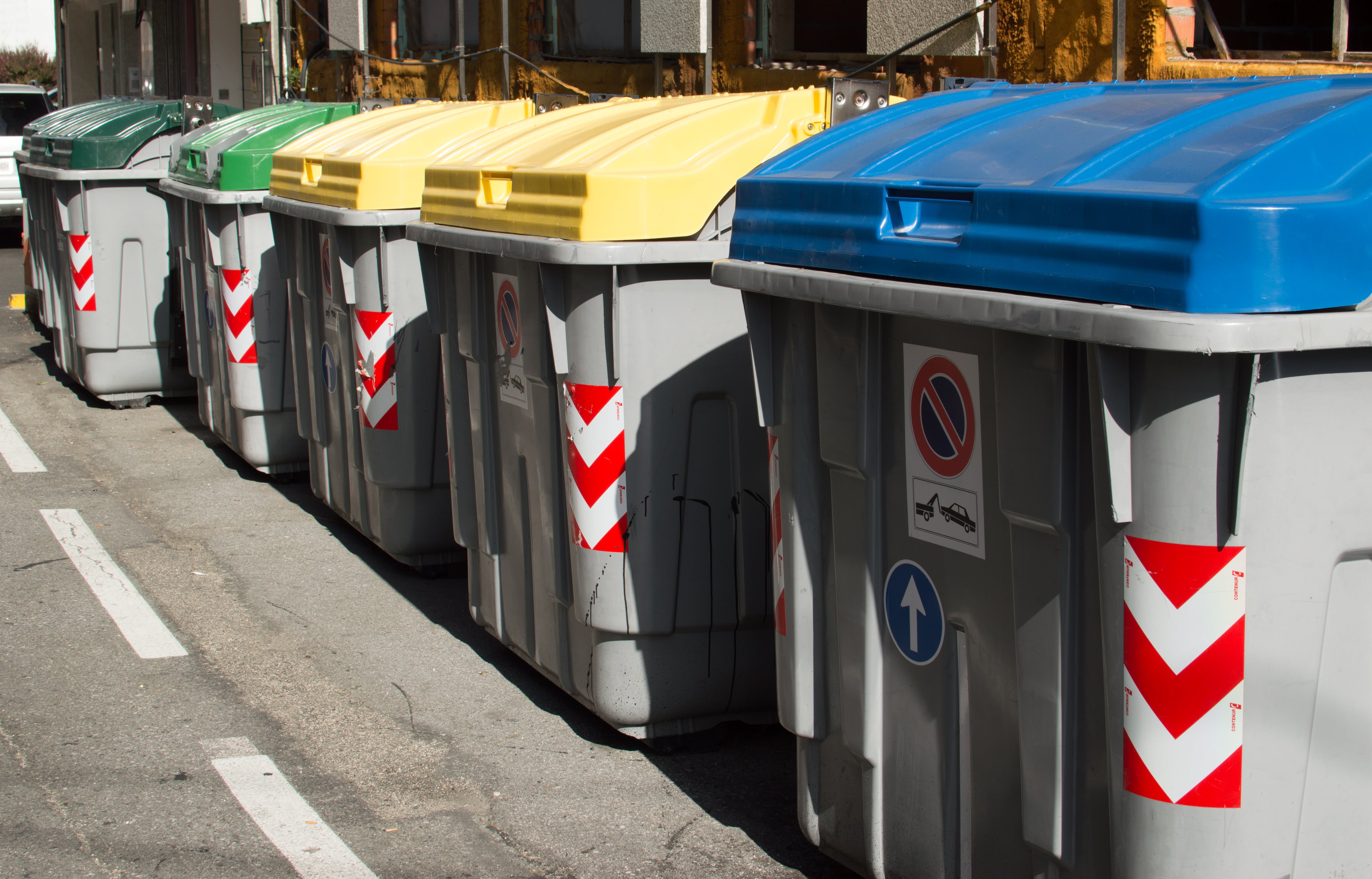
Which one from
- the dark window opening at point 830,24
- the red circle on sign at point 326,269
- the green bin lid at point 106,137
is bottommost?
the red circle on sign at point 326,269

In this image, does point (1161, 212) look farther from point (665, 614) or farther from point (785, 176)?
point (665, 614)

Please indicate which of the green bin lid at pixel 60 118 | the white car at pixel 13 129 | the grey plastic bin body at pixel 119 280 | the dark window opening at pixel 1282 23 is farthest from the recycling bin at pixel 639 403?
the white car at pixel 13 129

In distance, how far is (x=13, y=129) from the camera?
1938cm

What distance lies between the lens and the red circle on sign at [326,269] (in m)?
5.93

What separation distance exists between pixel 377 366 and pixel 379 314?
0.20 metres

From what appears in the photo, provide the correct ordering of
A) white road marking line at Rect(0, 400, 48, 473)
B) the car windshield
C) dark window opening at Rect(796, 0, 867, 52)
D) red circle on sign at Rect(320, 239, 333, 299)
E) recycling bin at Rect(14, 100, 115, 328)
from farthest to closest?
1. the car windshield
2. dark window opening at Rect(796, 0, 867, 52)
3. recycling bin at Rect(14, 100, 115, 328)
4. white road marking line at Rect(0, 400, 48, 473)
5. red circle on sign at Rect(320, 239, 333, 299)

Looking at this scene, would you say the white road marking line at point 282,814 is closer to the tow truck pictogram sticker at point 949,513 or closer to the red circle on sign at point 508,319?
the red circle on sign at point 508,319

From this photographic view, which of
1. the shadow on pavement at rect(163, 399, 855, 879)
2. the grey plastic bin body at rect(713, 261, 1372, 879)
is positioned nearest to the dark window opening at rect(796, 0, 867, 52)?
the shadow on pavement at rect(163, 399, 855, 879)

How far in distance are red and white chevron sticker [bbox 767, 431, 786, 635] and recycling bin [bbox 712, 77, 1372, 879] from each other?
62mm

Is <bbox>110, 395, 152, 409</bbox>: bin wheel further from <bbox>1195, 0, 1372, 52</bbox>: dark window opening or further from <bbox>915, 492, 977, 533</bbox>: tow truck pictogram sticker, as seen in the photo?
<bbox>915, 492, 977, 533</bbox>: tow truck pictogram sticker

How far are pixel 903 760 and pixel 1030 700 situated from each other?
483 millimetres

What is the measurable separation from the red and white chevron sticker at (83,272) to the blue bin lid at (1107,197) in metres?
6.53

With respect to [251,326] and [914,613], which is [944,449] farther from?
[251,326]

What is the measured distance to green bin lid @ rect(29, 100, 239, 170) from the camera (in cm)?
861
